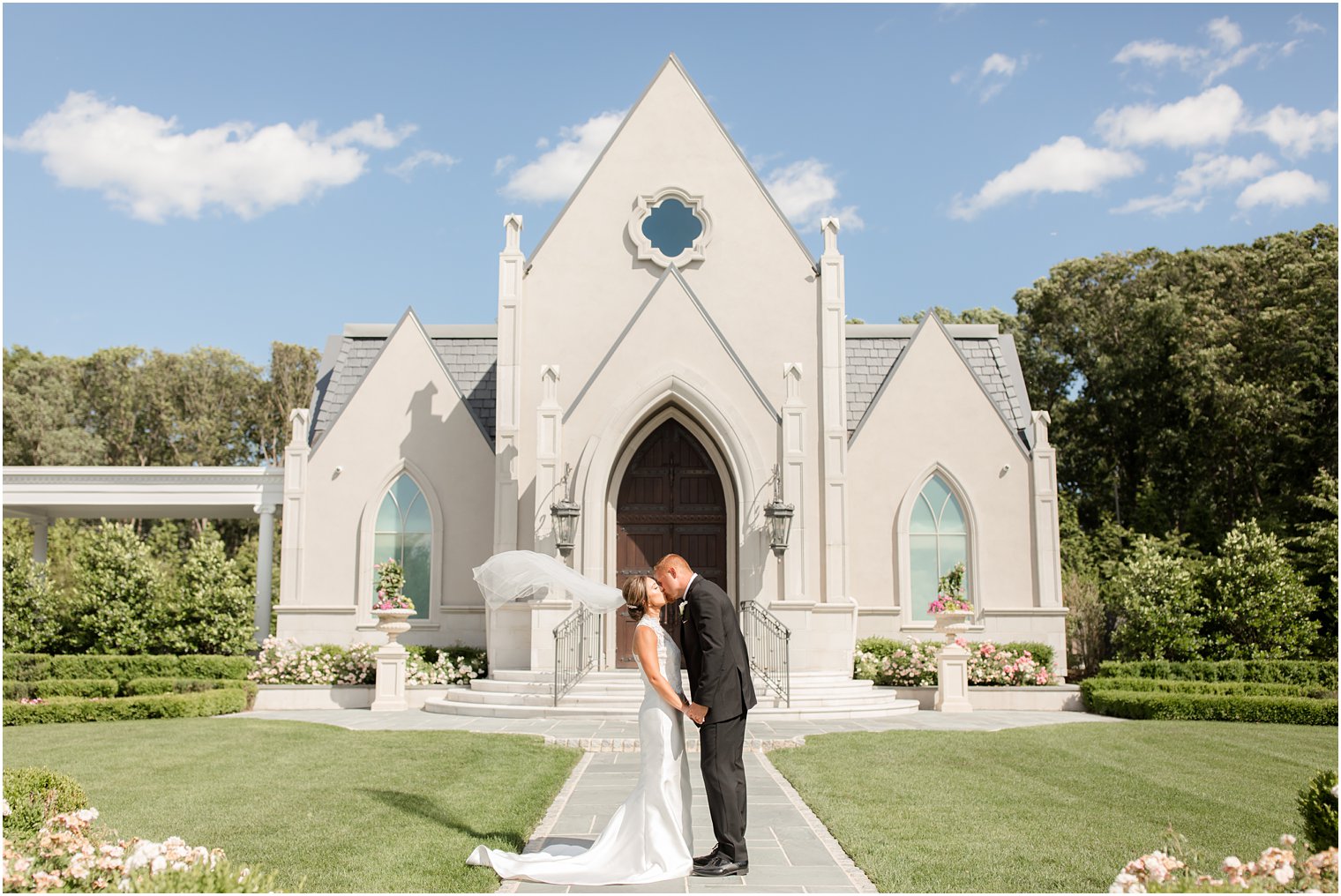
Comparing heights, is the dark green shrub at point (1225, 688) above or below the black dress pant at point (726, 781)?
below

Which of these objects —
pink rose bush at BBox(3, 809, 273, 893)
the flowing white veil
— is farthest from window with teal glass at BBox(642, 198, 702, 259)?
pink rose bush at BBox(3, 809, 273, 893)

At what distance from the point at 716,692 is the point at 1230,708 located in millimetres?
13051

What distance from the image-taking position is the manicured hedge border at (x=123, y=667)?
19703 millimetres

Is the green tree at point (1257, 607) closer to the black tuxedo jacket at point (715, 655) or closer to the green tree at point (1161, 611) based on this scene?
the green tree at point (1161, 611)

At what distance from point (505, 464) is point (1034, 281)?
91.8 feet

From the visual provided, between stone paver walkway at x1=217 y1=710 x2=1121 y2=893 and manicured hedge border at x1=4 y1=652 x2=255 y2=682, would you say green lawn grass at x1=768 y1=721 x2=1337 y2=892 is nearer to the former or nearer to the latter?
stone paver walkway at x1=217 y1=710 x2=1121 y2=893

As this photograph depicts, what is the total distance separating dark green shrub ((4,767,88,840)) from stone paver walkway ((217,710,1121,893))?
281 cm

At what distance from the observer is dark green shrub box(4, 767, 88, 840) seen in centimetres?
642

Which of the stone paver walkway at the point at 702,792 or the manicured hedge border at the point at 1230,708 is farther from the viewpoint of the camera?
the manicured hedge border at the point at 1230,708

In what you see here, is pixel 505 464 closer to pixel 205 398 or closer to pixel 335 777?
pixel 335 777

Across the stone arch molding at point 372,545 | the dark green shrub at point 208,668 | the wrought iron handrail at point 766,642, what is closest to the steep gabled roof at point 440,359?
the stone arch molding at point 372,545

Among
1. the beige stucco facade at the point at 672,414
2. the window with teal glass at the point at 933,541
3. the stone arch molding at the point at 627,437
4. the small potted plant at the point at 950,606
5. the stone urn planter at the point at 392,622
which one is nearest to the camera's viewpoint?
the stone urn planter at the point at 392,622

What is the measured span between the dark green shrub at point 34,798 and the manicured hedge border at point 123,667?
1369 centimetres

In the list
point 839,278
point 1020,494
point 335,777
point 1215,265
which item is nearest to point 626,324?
point 839,278
